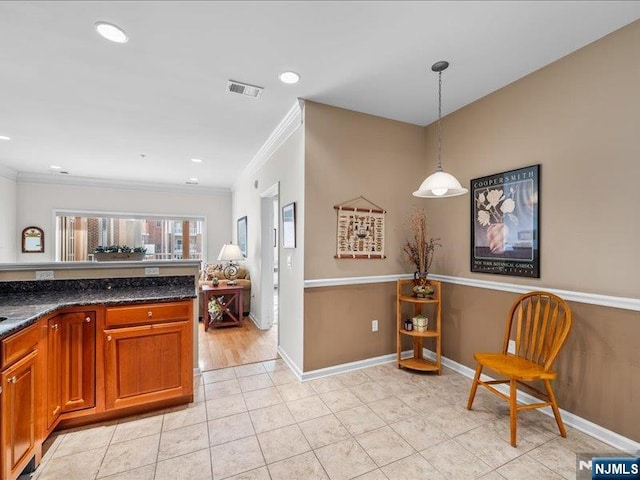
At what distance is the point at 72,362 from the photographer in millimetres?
2055

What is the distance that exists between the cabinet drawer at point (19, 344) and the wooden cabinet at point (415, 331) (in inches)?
109

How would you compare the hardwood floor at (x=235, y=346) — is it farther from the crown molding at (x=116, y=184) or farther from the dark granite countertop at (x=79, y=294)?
the crown molding at (x=116, y=184)

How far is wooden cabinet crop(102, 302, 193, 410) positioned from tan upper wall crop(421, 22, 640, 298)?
2.70 m

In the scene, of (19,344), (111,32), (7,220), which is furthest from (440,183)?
(7,220)

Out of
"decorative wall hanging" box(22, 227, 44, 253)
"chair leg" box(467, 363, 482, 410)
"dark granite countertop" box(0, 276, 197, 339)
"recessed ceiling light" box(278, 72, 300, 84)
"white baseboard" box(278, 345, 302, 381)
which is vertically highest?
"recessed ceiling light" box(278, 72, 300, 84)

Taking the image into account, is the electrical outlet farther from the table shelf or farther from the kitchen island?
the table shelf

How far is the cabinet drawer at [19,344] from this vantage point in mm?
1469

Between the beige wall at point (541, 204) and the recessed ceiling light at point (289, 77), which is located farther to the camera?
the recessed ceiling light at point (289, 77)

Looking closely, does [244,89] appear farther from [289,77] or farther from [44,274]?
[44,274]

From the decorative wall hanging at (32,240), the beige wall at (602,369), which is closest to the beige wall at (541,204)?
the beige wall at (602,369)

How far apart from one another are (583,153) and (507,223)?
0.70 m

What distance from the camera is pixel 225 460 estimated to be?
5.92 feet

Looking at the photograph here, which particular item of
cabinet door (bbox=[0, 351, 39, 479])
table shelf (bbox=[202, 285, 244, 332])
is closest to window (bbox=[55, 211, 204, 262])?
table shelf (bbox=[202, 285, 244, 332])

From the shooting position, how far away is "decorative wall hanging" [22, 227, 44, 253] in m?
5.57
